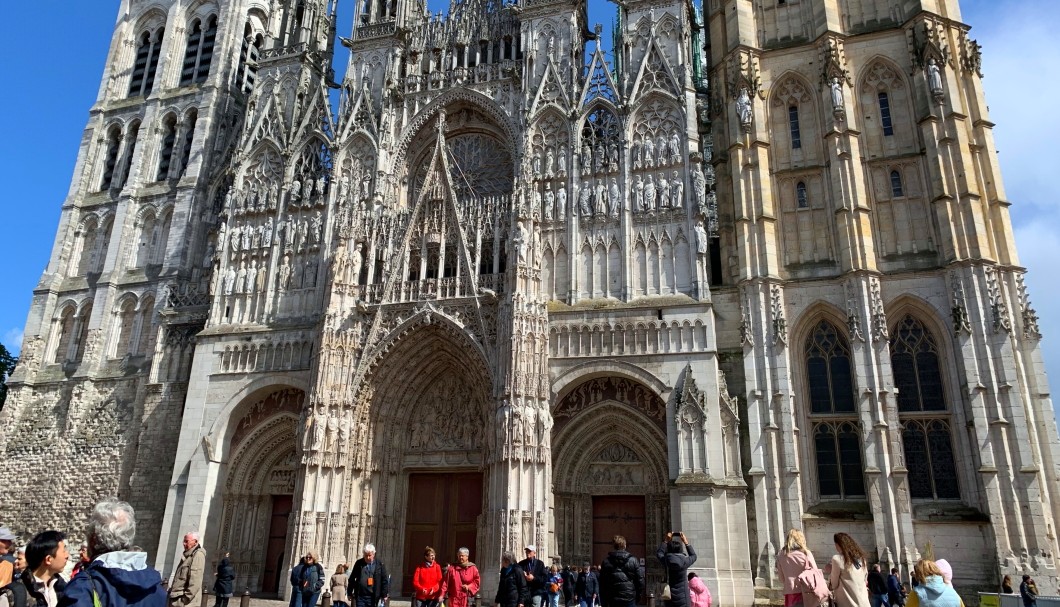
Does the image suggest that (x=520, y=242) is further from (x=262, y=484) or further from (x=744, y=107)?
(x=262, y=484)

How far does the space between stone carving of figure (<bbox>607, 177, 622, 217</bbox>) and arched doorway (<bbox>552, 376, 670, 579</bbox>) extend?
5.54 meters

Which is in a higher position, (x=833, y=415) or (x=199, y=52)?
(x=199, y=52)

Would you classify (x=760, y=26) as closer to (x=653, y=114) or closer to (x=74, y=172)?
(x=653, y=114)

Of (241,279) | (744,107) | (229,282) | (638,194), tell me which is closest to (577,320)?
(638,194)

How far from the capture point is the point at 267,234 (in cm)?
2716

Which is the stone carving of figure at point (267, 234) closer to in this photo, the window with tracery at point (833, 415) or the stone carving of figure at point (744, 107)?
the stone carving of figure at point (744, 107)

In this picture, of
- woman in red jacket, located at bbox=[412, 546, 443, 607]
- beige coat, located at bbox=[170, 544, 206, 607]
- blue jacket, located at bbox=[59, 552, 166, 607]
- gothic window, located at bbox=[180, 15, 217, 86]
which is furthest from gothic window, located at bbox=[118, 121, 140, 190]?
blue jacket, located at bbox=[59, 552, 166, 607]

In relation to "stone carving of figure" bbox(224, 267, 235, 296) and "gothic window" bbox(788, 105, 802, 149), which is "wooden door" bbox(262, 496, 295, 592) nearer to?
"stone carving of figure" bbox(224, 267, 235, 296)

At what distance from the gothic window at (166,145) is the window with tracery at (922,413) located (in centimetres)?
2985

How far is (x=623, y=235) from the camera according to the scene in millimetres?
23375

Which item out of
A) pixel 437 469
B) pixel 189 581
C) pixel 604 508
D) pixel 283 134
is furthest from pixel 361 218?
pixel 189 581

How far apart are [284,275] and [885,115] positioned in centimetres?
2120

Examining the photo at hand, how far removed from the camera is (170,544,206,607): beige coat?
265 inches

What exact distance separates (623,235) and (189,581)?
1822cm
